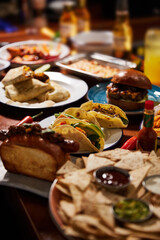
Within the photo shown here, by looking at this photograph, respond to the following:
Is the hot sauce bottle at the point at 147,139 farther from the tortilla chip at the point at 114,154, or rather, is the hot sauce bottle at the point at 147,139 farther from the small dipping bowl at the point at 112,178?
the small dipping bowl at the point at 112,178

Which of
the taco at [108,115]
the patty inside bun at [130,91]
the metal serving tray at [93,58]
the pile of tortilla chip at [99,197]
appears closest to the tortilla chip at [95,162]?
the pile of tortilla chip at [99,197]

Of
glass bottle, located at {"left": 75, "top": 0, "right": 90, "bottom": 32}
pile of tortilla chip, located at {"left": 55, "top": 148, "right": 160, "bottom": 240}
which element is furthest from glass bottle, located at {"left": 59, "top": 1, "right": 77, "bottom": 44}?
pile of tortilla chip, located at {"left": 55, "top": 148, "right": 160, "bottom": 240}

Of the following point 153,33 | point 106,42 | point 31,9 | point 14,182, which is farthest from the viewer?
point 31,9

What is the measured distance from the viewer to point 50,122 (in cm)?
209

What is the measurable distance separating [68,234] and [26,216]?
0.34 metres

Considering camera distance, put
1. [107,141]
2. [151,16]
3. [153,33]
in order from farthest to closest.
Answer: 1. [151,16]
2. [153,33]
3. [107,141]

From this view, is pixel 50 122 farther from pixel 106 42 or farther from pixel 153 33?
pixel 106 42

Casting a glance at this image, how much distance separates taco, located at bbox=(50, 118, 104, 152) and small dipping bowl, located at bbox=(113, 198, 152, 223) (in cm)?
54

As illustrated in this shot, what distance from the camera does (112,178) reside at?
1415mm

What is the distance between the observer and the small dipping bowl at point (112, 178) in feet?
4.45

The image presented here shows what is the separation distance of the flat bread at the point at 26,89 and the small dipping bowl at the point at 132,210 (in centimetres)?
144

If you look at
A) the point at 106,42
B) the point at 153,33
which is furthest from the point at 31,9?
the point at 153,33

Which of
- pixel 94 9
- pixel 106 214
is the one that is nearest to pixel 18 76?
pixel 106 214

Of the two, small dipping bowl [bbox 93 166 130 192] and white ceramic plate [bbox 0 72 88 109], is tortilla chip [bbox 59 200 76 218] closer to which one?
small dipping bowl [bbox 93 166 130 192]
